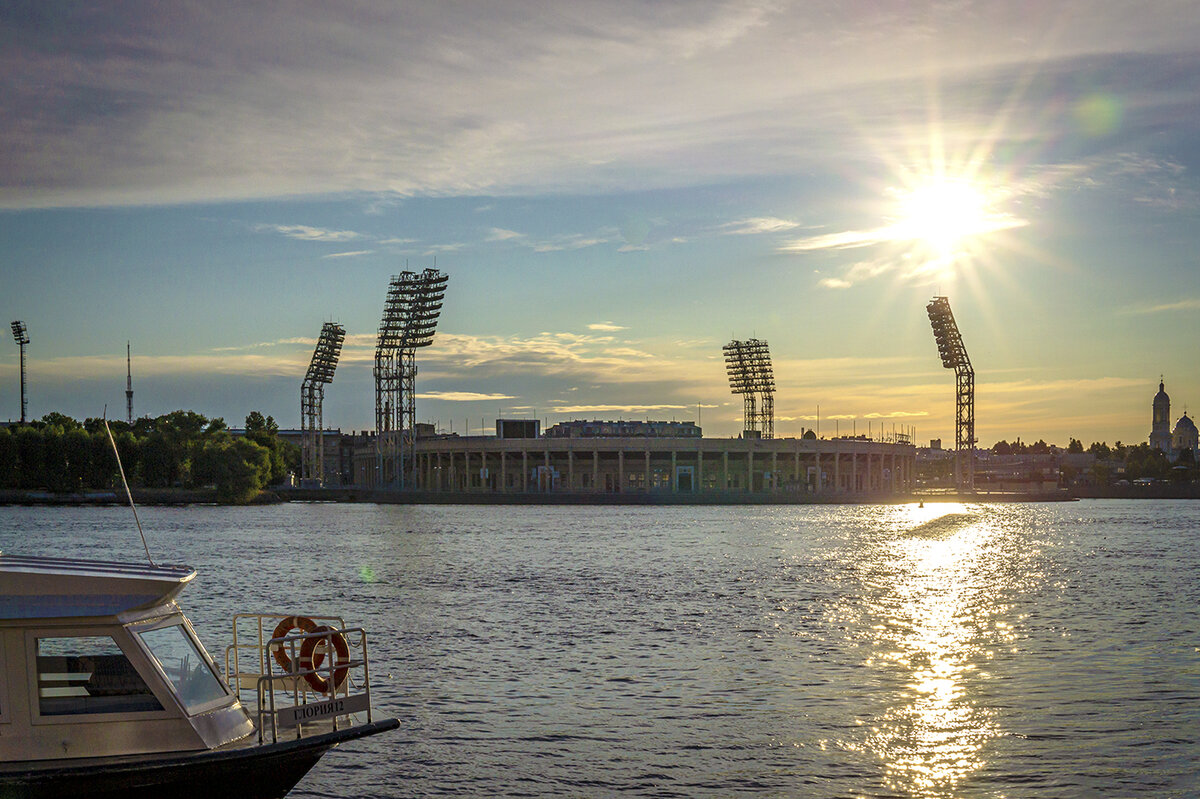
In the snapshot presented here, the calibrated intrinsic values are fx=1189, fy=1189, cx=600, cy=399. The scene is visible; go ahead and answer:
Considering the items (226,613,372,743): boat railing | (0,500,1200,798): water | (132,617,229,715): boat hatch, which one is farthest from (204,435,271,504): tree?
(132,617,229,715): boat hatch

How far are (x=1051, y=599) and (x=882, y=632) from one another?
1449 centimetres

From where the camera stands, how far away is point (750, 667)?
3033 cm

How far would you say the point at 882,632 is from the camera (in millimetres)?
37750

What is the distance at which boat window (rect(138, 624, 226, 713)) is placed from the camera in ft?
44.7

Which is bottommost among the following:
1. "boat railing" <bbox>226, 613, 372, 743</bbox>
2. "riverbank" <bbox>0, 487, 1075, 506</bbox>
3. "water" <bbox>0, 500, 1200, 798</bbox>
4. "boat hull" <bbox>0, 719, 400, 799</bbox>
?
"riverbank" <bbox>0, 487, 1075, 506</bbox>

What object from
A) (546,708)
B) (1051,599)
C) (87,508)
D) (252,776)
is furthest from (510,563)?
(87,508)

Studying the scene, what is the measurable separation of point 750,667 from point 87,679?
65.5 ft

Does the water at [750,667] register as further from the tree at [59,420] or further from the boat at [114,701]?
the tree at [59,420]

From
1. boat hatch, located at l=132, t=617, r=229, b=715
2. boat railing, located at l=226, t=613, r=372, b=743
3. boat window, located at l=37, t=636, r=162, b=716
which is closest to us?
boat window, located at l=37, t=636, r=162, b=716

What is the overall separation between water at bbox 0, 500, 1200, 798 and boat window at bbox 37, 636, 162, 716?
20.8 ft

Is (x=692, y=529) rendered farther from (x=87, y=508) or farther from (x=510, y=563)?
(x=87, y=508)

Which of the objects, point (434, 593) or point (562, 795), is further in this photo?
point (434, 593)

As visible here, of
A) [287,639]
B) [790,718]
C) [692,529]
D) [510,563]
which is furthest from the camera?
[692,529]

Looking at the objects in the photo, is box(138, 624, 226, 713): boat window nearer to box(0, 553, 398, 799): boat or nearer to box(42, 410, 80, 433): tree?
box(0, 553, 398, 799): boat
